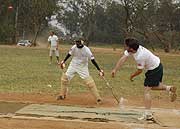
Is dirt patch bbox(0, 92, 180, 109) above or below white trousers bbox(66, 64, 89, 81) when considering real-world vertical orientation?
below

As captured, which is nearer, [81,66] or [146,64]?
[146,64]

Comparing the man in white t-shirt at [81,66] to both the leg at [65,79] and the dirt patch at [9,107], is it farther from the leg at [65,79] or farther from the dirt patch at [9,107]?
the dirt patch at [9,107]

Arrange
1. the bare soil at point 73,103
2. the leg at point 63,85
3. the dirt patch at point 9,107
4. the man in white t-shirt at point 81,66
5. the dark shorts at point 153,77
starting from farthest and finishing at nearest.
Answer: the leg at point 63,85, the man in white t-shirt at point 81,66, the dark shorts at point 153,77, the dirt patch at point 9,107, the bare soil at point 73,103

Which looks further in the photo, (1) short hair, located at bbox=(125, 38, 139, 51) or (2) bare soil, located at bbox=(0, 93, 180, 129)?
(1) short hair, located at bbox=(125, 38, 139, 51)

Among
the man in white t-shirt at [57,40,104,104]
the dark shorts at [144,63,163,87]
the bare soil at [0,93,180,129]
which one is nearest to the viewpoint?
the bare soil at [0,93,180,129]

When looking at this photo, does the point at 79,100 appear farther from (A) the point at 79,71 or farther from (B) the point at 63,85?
(A) the point at 79,71

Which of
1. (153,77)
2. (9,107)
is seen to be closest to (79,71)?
(9,107)

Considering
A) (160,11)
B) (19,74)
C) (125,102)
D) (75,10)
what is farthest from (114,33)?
(125,102)

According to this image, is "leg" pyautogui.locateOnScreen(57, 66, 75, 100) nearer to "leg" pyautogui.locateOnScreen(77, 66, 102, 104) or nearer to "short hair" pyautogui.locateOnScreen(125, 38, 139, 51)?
"leg" pyautogui.locateOnScreen(77, 66, 102, 104)

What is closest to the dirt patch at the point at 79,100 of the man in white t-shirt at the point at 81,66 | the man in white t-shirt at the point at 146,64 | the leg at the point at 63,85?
the leg at the point at 63,85

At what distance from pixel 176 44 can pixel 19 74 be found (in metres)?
52.6

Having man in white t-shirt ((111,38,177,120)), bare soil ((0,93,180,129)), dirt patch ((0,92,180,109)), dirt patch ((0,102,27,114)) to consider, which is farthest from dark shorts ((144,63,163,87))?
dirt patch ((0,102,27,114))

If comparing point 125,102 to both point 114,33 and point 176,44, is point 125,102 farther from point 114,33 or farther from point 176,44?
point 114,33

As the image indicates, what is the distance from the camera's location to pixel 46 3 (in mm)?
68500
